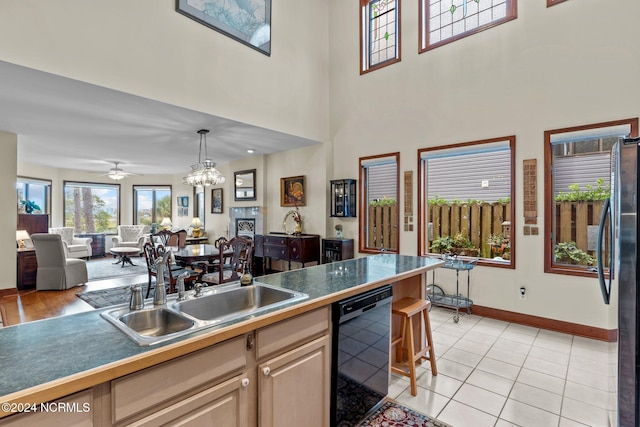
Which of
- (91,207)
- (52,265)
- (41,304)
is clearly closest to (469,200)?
(41,304)

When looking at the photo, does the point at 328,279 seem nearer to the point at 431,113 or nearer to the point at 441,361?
the point at 441,361

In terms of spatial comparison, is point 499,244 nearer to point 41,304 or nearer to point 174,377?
point 174,377

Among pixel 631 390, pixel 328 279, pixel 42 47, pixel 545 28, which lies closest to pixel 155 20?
pixel 42 47

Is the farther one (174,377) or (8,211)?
(8,211)

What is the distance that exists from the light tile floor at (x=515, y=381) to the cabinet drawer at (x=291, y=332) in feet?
3.77

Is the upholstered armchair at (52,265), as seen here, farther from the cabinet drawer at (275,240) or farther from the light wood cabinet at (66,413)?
the light wood cabinet at (66,413)

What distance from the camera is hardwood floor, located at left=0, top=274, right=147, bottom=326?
4.06 m

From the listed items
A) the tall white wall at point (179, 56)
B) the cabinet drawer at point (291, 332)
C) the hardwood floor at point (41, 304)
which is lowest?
the hardwood floor at point (41, 304)

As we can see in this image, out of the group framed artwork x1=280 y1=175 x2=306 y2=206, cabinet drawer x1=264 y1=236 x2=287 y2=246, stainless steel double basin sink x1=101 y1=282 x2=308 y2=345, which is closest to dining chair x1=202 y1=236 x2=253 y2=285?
cabinet drawer x1=264 y1=236 x2=287 y2=246

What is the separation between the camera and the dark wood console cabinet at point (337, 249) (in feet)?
17.9

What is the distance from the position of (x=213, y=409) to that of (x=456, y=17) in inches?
216

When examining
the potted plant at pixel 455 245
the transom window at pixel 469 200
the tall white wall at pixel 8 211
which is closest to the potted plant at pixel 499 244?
the transom window at pixel 469 200

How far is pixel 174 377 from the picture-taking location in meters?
1.12

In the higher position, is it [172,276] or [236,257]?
[236,257]
